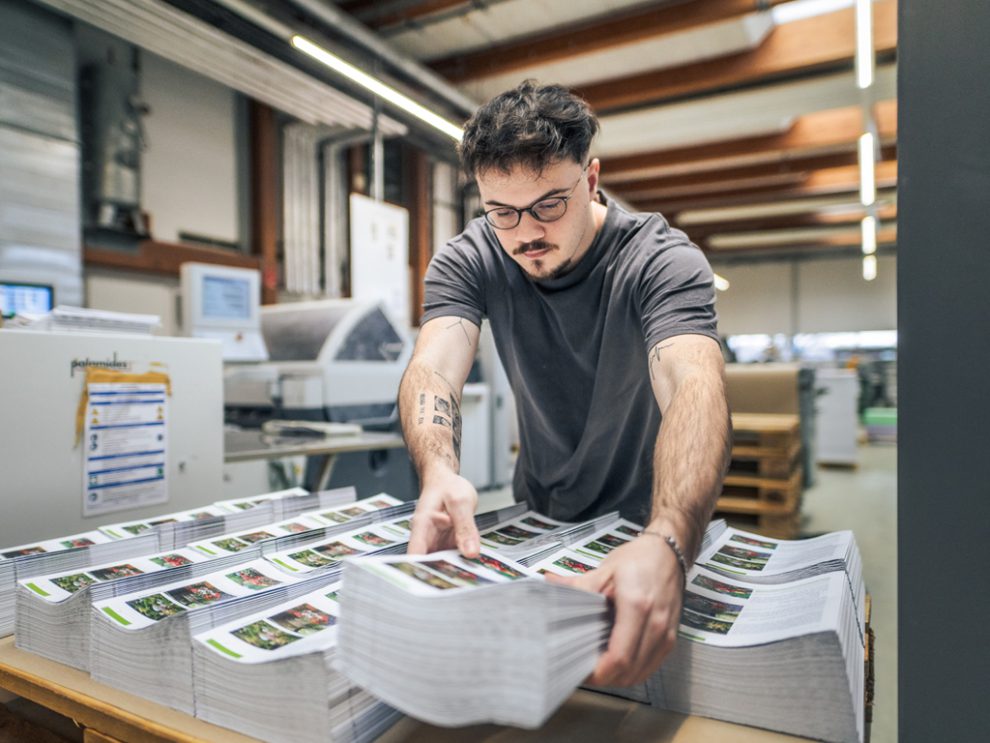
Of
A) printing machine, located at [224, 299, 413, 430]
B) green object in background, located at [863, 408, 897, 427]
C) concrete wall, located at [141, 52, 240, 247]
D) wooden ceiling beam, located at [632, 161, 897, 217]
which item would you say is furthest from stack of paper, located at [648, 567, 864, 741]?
green object in background, located at [863, 408, 897, 427]

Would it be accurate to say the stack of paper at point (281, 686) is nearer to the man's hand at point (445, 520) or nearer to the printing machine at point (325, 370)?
the man's hand at point (445, 520)

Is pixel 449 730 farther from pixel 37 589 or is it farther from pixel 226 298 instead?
pixel 226 298

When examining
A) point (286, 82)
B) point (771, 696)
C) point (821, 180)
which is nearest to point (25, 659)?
point (771, 696)

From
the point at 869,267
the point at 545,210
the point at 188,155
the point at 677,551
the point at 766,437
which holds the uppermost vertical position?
the point at 188,155

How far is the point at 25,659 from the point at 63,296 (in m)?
3.87

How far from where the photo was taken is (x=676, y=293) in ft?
3.55

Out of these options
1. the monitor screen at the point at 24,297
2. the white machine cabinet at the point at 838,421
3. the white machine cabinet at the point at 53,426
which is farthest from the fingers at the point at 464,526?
the white machine cabinet at the point at 838,421

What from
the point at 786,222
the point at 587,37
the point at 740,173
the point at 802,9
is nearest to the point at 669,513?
the point at 587,37

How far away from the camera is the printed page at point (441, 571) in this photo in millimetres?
542

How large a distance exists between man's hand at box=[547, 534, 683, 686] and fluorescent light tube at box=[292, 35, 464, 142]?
109 inches

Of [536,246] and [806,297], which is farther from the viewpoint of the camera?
[806,297]

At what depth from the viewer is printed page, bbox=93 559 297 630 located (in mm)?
710

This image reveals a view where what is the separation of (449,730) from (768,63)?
5.70m

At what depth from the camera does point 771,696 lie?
0.62m
